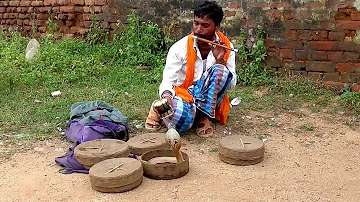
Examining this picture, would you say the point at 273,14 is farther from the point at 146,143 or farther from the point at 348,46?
the point at 146,143

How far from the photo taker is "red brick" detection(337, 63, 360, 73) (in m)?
5.20

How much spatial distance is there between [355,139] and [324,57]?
1.56m

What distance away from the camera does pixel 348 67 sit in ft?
17.2

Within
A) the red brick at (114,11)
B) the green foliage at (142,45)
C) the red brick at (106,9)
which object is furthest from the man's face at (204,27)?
the red brick at (106,9)

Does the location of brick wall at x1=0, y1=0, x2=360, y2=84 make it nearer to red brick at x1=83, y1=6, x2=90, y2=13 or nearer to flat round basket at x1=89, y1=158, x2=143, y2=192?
red brick at x1=83, y1=6, x2=90, y2=13

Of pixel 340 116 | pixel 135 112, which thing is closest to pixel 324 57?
pixel 340 116

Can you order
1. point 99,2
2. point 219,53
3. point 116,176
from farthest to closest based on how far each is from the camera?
point 99,2 < point 219,53 < point 116,176

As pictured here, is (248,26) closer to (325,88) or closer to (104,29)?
(325,88)

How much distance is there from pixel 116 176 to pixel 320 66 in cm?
330

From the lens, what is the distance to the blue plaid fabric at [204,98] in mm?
3939

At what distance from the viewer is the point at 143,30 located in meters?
6.73

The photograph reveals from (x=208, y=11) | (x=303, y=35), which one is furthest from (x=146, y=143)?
(x=303, y=35)

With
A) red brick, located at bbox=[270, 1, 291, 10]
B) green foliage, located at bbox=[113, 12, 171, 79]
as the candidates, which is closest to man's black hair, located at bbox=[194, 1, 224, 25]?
red brick, located at bbox=[270, 1, 291, 10]

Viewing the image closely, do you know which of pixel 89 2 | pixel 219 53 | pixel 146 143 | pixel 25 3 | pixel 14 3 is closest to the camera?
pixel 146 143
